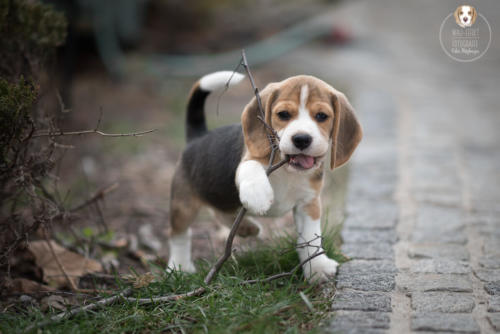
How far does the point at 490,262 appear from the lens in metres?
3.58

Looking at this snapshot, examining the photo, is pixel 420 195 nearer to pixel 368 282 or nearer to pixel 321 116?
pixel 368 282

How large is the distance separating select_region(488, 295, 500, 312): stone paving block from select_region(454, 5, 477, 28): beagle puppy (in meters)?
2.72

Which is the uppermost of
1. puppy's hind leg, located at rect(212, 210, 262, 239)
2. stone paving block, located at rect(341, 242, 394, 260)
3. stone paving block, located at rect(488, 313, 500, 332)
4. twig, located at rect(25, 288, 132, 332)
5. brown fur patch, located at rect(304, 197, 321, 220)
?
brown fur patch, located at rect(304, 197, 321, 220)

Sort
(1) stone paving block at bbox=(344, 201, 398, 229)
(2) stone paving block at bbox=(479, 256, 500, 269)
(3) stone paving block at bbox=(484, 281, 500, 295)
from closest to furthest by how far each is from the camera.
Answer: (3) stone paving block at bbox=(484, 281, 500, 295), (2) stone paving block at bbox=(479, 256, 500, 269), (1) stone paving block at bbox=(344, 201, 398, 229)

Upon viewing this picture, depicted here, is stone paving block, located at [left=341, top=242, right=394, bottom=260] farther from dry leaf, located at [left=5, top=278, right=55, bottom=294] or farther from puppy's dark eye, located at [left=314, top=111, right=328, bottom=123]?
dry leaf, located at [left=5, top=278, right=55, bottom=294]

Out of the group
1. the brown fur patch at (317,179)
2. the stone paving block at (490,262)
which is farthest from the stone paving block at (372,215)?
the brown fur patch at (317,179)

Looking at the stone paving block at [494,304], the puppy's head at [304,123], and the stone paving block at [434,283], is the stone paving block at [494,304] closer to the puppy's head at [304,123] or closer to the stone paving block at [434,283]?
the stone paving block at [434,283]

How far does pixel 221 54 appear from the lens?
11.1m

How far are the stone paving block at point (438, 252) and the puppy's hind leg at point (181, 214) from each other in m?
1.56

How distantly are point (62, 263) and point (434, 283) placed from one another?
8.18 feet

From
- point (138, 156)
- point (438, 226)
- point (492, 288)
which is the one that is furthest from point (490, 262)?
point (138, 156)

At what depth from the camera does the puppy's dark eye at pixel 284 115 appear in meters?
2.87

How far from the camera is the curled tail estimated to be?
11.3ft

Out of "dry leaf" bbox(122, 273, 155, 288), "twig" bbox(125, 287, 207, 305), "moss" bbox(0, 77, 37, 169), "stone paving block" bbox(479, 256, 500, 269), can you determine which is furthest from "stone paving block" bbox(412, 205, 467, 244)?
"moss" bbox(0, 77, 37, 169)
